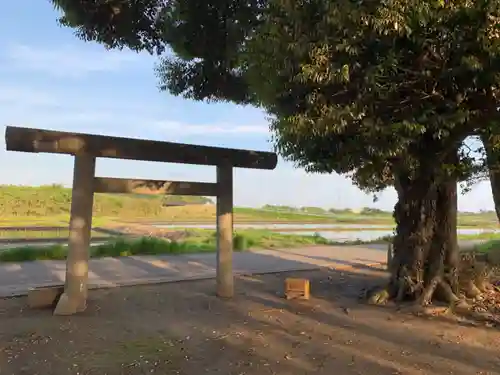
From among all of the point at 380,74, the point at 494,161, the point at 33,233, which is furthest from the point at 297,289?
the point at 33,233

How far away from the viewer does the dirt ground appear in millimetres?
4723

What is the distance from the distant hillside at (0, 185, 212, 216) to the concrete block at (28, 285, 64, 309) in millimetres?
31774

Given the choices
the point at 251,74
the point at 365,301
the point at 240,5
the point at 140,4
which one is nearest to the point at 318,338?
the point at 365,301

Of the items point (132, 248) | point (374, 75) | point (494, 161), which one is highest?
point (374, 75)

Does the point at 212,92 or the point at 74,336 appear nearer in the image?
the point at 74,336

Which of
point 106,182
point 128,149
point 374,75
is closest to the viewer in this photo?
point 374,75

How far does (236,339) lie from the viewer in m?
5.71

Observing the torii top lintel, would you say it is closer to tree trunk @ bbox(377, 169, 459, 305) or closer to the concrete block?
the concrete block

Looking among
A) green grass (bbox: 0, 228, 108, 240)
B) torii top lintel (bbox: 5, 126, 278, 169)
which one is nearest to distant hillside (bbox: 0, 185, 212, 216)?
green grass (bbox: 0, 228, 108, 240)

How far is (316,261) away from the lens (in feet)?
44.0

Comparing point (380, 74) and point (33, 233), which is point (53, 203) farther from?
point (380, 74)

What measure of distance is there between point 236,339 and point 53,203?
40110 mm

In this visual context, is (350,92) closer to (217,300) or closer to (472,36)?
(472,36)

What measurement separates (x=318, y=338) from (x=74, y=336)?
2.85 metres
